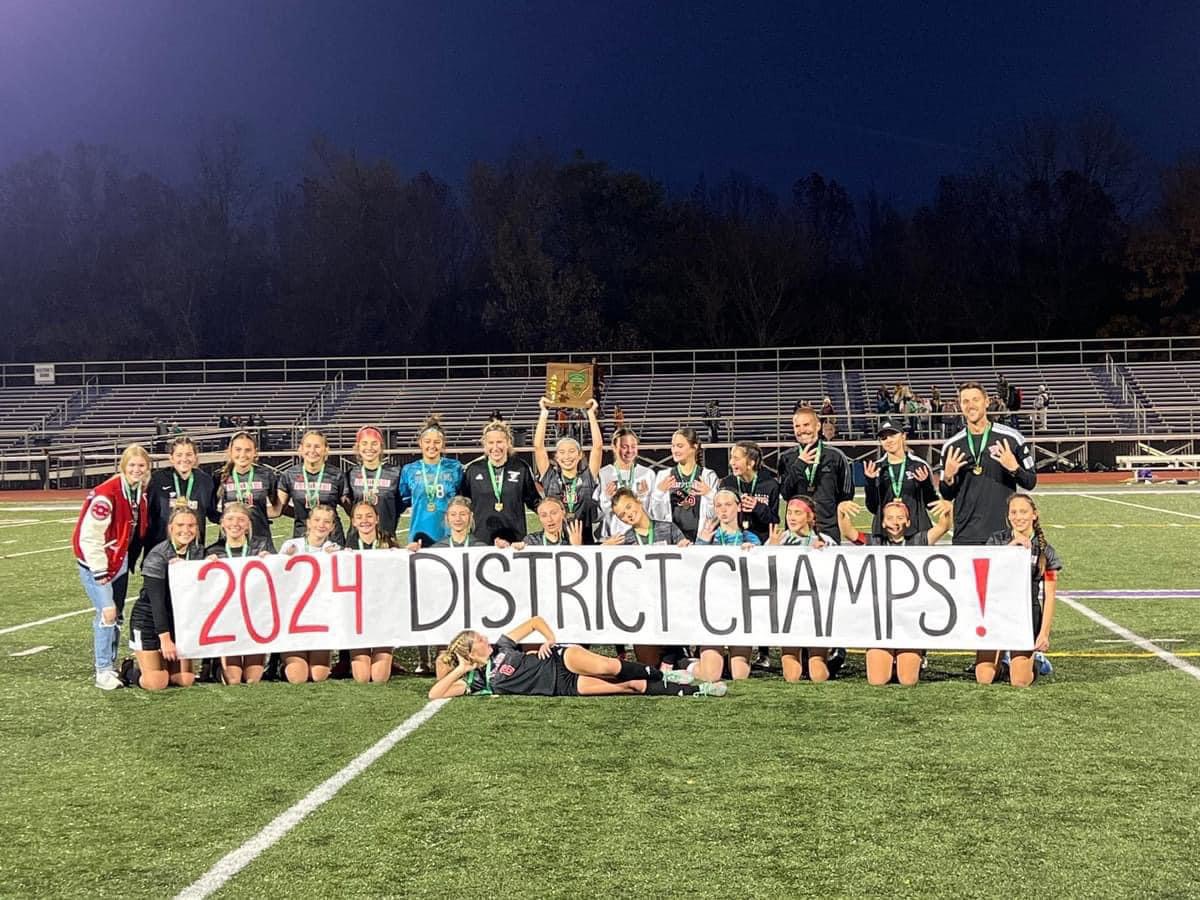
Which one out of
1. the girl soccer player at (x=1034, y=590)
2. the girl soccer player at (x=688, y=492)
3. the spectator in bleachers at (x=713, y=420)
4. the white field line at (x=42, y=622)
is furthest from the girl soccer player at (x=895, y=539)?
the spectator in bleachers at (x=713, y=420)

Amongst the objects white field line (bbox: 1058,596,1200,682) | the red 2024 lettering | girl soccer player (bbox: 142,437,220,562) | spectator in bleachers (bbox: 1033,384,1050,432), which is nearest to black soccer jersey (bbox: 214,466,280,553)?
girl soccer player (bbox: 142,437,220,562)

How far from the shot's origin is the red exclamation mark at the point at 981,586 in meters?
7.27

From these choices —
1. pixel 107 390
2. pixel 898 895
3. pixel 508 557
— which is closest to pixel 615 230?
pixel 107 390

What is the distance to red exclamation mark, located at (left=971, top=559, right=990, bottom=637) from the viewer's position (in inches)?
286

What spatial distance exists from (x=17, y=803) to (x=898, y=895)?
3576mm

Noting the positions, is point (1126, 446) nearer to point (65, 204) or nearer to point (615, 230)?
point (615, 230)

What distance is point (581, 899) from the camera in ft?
13.4

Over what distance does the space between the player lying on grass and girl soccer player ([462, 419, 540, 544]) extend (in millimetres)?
1202

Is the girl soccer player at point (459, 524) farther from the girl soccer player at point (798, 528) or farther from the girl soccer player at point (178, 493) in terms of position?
the girl soccer player at point (798, 528)

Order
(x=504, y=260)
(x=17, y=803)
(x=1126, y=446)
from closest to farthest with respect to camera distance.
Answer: (x=17, y=803), (x=1126, y=446), (x=504, y=260)

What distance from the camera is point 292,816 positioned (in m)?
4.99

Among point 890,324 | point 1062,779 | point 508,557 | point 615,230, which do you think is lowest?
point 1062,779

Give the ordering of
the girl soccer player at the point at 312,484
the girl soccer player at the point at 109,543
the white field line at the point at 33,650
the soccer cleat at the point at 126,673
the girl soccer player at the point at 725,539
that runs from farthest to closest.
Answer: the white field line at the point at 33,650 < the girl soccer player at the point at 312,484 < the soccer cleat at the point at 126,673 < the girl soccer player at the point at 725,539 < the girl soccer player at the point at 109,543

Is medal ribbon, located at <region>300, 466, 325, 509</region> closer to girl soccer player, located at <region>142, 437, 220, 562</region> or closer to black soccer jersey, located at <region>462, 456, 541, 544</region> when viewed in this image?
girl soccer player, located at <region>142, 437, 220, 562</region>
